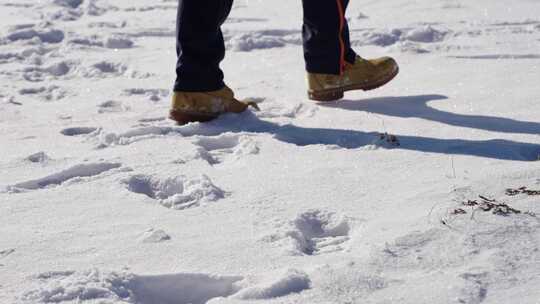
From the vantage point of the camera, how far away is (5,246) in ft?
6.72

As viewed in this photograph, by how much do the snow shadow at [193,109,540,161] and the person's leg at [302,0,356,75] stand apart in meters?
0.38

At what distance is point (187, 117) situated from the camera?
129 inches

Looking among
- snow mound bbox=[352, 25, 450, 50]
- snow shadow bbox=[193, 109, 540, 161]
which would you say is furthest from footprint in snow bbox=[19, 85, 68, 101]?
snow mound bbox=[352, 25, 450, 50]

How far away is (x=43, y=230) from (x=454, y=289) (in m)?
1.03

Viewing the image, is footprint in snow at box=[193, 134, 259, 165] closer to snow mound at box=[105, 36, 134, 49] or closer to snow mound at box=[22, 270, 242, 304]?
snow mound at box=[22, 270, 242, 304]

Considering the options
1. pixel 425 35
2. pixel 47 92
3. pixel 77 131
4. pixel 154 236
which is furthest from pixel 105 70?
pixel 154 236

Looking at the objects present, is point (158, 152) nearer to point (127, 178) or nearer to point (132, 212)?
point (127, 178)

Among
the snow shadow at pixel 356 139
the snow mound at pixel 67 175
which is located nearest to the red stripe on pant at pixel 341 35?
the snow shadow at pixel 356 139

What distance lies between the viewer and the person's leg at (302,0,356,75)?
11.4 feet

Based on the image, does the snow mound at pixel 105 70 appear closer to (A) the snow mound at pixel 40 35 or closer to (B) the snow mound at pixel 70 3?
(A) the snow mound at pixel 40 35

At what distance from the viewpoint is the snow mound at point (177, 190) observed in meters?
2.38

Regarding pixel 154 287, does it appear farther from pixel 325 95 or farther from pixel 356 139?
pixel 325 95

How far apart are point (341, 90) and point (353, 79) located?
3.1 inches

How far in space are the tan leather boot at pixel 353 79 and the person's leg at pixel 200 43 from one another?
45 centimetres
